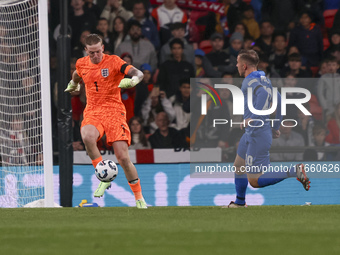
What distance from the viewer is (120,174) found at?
11.5 metres

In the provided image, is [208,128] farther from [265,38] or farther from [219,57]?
[265,38]

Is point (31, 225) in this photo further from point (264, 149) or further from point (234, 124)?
point (234, 124)

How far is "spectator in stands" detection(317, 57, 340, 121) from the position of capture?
12.7 metres

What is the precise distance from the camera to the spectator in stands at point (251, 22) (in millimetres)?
14359

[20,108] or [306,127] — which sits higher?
[20,108]

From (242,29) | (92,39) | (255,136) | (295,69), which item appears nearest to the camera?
(92,39)

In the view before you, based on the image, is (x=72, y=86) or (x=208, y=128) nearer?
(x=72, y=86)

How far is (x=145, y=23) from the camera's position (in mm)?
13914

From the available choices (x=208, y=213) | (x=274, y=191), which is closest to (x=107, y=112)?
(x=208, y=213)

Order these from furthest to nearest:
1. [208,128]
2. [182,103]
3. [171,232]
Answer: [182,103] → [208,128] → [171,232]

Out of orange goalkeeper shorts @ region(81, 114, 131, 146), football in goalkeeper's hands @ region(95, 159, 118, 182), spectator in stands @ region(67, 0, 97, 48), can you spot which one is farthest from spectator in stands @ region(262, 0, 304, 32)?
football in goalkeeper's hands @ region(95, 159, 118, 182)

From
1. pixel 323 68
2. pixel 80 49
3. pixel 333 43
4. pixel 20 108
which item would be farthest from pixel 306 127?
pixel 20 108

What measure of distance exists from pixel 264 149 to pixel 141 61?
494 centimetres

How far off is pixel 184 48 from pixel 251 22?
1656mm
